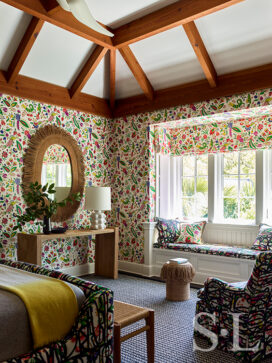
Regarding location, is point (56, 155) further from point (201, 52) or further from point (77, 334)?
point (77, 334)

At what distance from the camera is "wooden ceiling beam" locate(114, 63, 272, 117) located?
4.20m

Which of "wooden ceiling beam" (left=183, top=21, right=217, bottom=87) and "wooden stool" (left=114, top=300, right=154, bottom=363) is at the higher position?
"wooden ceiling beam" (left=183, top=21, right=217, bottom=87)

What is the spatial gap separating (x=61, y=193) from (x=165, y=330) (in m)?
2.49

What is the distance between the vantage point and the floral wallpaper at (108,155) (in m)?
4.33

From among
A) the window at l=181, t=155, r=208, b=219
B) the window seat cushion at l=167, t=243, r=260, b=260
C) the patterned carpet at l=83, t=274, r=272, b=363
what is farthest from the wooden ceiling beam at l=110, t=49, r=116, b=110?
the patterned carpet at l=83, t=274, r=272, b=363

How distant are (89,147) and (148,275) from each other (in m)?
2.16

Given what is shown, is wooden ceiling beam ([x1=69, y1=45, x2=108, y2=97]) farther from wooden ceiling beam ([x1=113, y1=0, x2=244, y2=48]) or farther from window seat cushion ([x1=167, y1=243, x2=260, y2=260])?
window seat cushion ([x1=167, y1=243, x2=260, y2=260])

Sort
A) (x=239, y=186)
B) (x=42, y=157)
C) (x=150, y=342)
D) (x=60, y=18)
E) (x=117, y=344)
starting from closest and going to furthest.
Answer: (x=117, y=344)
(x=150, y=342)
(x=60, y=18)
(x=42, y=157)
(x=239, y=186)

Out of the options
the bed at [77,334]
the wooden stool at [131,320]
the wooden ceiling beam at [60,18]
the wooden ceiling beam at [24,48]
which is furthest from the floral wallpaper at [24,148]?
the bed at [77,334]

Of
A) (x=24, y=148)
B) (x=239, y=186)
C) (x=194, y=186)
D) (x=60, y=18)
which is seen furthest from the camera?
(x=194, y=186)

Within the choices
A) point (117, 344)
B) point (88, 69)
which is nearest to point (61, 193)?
point (88, 69)

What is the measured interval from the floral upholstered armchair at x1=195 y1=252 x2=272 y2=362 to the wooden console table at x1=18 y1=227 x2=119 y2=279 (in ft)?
6.98

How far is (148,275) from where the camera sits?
515 cm

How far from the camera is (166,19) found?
380 centimetres
